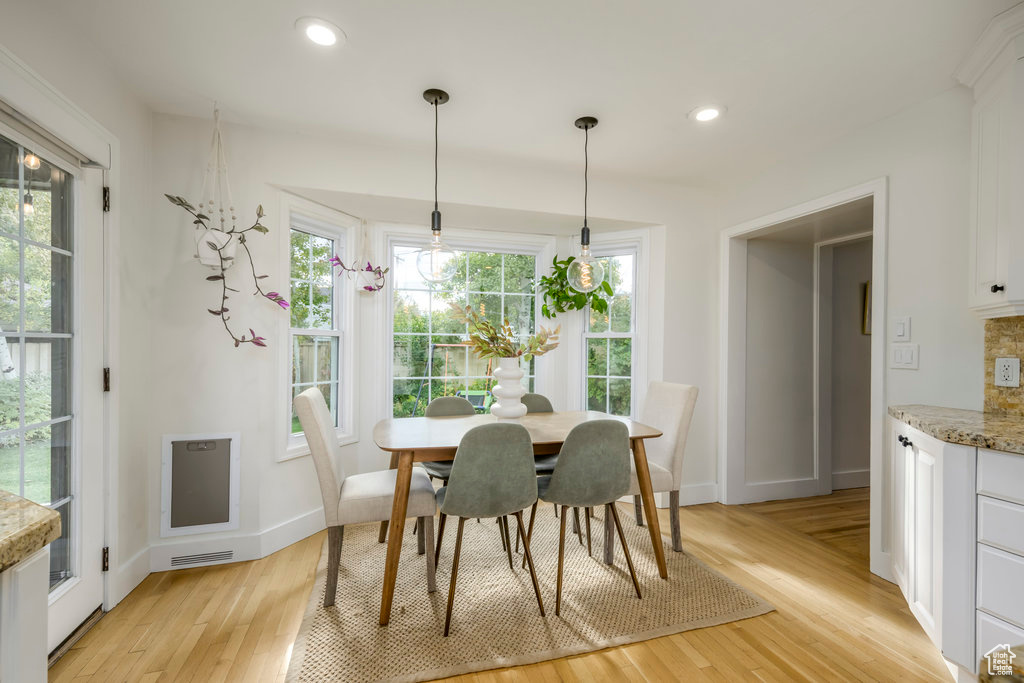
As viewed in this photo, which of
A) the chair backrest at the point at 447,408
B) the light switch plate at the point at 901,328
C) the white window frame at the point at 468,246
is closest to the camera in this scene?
the light switch plate at the point at 901,328

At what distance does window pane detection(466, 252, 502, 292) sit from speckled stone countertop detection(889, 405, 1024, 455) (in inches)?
107

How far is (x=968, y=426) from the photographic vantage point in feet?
5.75

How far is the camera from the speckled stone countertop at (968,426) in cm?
157

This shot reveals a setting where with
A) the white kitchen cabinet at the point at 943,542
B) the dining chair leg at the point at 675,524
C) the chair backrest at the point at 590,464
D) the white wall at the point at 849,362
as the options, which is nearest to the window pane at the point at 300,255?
the chair backrest at the point at 590,464

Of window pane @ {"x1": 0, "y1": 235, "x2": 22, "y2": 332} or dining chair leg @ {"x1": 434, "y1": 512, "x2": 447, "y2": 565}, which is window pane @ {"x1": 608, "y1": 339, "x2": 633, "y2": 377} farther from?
window pane @ {"x1": 0, "y1": 235, "x2": 22, "y2": 332}

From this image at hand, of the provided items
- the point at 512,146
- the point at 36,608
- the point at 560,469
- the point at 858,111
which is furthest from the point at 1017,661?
the point at 512,146

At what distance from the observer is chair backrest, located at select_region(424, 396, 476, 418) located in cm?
311

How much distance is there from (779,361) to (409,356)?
116 inches

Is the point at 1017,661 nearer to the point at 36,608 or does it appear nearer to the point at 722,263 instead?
the point at 36,608

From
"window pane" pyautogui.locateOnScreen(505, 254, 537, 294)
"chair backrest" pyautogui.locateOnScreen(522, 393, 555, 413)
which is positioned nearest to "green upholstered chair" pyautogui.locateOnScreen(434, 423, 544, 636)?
"chair backrest" pyautogui.locateOnScreen(522, 393, 555, 413)

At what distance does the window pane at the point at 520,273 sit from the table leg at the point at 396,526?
218 cm

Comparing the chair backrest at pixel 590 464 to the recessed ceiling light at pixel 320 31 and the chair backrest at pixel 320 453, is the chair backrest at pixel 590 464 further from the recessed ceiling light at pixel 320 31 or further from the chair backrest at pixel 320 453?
the recessed ceiling light at pixel 320 31

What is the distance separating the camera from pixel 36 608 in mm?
781

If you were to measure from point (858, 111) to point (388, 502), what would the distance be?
315 centimetres
